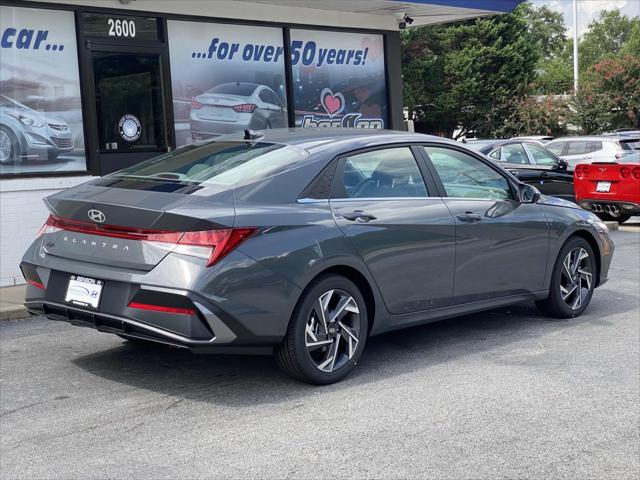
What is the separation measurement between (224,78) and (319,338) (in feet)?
24.8

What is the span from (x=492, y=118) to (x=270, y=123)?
37749 millimetres

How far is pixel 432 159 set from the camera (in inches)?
260

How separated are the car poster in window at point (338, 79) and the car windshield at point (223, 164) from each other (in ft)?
23.4

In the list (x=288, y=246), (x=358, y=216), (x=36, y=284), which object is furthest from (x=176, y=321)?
(x=358, y=216)

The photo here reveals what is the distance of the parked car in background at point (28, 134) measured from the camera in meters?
9.98

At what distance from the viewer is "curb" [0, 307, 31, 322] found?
7.88 metres

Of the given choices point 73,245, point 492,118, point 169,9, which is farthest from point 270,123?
point 492,118

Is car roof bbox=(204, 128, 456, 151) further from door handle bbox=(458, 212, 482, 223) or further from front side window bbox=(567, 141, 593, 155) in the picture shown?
front side window bbox=(567, 141, 593, 155)

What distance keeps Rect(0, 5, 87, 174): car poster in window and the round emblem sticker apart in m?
0.67

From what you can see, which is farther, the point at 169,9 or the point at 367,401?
the point at 169,9

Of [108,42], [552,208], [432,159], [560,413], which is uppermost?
[108,42]

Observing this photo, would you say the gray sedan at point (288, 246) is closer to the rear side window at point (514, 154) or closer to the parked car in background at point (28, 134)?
the parked car in background at point (28, 134)

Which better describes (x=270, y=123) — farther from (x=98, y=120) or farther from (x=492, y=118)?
(x=492, y=118)

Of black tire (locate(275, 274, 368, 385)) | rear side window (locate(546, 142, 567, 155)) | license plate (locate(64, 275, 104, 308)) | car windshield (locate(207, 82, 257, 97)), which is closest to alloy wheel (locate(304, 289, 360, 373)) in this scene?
black tire (locate(275, 274, 368, 385))
